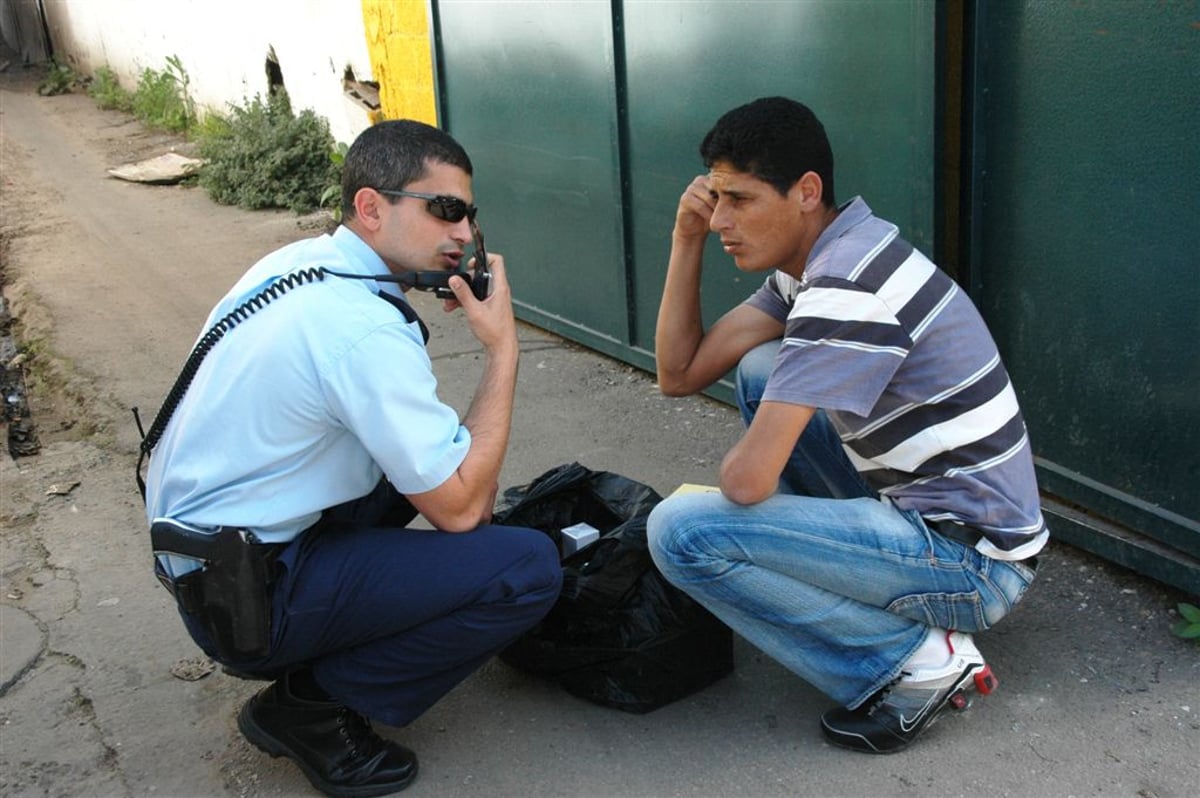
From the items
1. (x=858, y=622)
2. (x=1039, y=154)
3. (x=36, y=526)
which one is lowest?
(x=36, y=526)

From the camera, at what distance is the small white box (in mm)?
3162

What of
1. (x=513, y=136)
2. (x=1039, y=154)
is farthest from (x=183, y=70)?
(x=1039, y=154)

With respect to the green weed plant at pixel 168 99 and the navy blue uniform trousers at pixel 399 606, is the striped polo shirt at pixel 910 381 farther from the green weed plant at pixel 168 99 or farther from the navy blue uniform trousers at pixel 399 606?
the green weed plant at pixel 168 99

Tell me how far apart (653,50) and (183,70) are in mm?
8739

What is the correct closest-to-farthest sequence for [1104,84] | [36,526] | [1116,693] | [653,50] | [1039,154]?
[1116,693] < [1104,84] < [1039,154] < [36,526] < [653,50]

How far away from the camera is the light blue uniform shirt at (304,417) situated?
2537 mm

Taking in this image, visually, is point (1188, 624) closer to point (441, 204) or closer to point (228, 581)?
point (441, 204)

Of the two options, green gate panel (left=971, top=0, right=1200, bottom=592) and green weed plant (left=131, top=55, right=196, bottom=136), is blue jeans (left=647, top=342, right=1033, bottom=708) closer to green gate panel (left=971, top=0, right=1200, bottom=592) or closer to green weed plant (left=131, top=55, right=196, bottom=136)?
green gate panel (left=971, top=0, right=1200, bottom=592)

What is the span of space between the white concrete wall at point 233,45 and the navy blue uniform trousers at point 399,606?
5.65 m

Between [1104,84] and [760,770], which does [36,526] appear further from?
[1104,84]

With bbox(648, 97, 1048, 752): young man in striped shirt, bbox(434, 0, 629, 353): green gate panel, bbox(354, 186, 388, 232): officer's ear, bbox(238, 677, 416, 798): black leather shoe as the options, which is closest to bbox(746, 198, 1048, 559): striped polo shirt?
bbox(648, 97, 1048, 752): young man in striped shirt

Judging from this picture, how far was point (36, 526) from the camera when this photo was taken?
4395mm

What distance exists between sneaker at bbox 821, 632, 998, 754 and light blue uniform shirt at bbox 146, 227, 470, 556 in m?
1.05

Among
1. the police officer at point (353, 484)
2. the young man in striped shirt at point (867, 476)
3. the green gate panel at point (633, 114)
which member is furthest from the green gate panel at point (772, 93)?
the police officer at point (353, 484)
